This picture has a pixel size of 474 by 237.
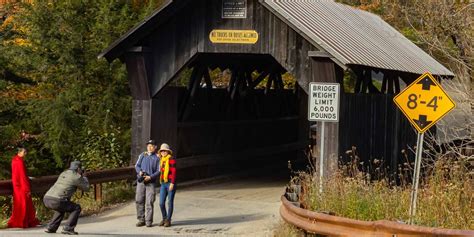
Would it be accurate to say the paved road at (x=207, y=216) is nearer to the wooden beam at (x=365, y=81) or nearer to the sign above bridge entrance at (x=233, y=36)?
the wooden beam at (x=365, y=81)

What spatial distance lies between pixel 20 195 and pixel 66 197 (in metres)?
1.38

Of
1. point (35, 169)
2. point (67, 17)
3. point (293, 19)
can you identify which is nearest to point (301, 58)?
point (293, 19)

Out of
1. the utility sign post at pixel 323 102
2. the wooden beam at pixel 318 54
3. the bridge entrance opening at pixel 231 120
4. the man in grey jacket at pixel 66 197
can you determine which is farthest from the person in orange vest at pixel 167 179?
the bridge entrance opening at pixel 231 120

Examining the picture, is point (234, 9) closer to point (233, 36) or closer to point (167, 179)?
point (233, 36)

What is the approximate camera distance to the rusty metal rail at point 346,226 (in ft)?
33.4

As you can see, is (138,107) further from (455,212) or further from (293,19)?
(455,212)

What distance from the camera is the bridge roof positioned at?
1683 centimetres

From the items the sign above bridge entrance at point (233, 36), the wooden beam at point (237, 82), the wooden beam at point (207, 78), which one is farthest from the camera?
the wooden beam at point (237, 82)

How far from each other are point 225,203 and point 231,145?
5238 millimetres

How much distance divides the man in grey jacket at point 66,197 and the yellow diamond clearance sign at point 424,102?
5287 millimetres

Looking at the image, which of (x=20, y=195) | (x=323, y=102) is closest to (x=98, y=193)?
(x=20, y=195)

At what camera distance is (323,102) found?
591 inches

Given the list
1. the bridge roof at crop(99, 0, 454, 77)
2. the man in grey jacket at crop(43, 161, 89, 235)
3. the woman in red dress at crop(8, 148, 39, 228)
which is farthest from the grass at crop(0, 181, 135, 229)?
the bridge roof at crop(99, 0, 454, 77)

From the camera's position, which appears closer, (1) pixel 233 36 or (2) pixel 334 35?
(2) pixel 334 35
